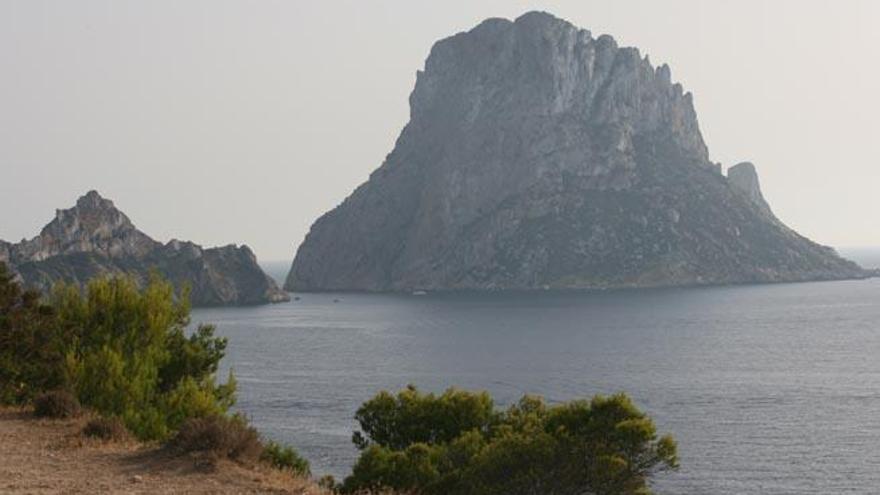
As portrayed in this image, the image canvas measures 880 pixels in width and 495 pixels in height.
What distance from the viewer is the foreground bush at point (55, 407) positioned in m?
27.4

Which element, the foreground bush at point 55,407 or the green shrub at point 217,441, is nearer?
the green shrub at point 217,441

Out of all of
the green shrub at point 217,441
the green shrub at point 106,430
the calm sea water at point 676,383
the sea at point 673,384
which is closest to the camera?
the green shrub at point 217,441

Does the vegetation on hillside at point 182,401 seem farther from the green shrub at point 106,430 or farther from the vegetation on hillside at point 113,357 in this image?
the green shrub at point 106,430

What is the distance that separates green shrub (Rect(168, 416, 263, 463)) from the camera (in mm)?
21375

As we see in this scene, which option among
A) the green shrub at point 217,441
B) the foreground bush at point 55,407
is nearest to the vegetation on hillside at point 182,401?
the foreground bush at point 55,407

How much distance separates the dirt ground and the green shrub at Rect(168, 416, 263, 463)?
38 centimetres

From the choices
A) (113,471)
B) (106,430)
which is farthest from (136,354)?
(113,471)

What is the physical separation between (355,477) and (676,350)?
441ft

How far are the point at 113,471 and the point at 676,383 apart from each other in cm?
11428

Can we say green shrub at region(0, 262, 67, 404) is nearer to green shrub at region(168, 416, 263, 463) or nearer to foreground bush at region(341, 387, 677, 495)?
foreground bush at region(341, 387, 677, 495)

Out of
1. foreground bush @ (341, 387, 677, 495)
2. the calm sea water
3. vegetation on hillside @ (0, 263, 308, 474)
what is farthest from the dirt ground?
the calm sea water

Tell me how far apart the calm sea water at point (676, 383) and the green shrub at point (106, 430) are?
52465 millimetres

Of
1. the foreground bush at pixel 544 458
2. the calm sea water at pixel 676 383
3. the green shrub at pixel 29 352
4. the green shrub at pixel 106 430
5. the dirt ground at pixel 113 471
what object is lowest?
the calm sea water at pixel 676 383

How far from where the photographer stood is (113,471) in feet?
66.9
